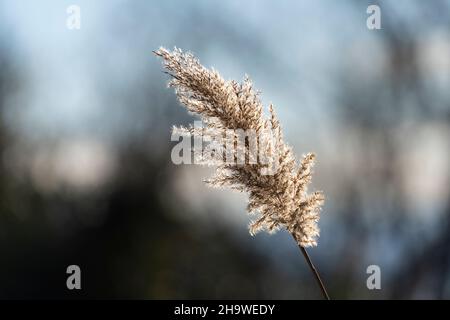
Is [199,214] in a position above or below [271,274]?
above

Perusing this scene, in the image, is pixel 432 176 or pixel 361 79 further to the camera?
pixel 361 79

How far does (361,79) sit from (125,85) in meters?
3.28

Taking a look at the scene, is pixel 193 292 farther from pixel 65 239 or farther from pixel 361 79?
pixel 361 79

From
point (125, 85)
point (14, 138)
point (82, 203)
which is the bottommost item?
point (82, 203)

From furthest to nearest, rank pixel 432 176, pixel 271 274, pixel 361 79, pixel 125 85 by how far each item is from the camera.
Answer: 1. pixel 125 85
2. pixel 271 274
3. pixel 361 79
4. pixel 432 176

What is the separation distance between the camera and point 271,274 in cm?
670

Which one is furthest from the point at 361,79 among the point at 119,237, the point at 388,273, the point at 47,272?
the point at 47,272
